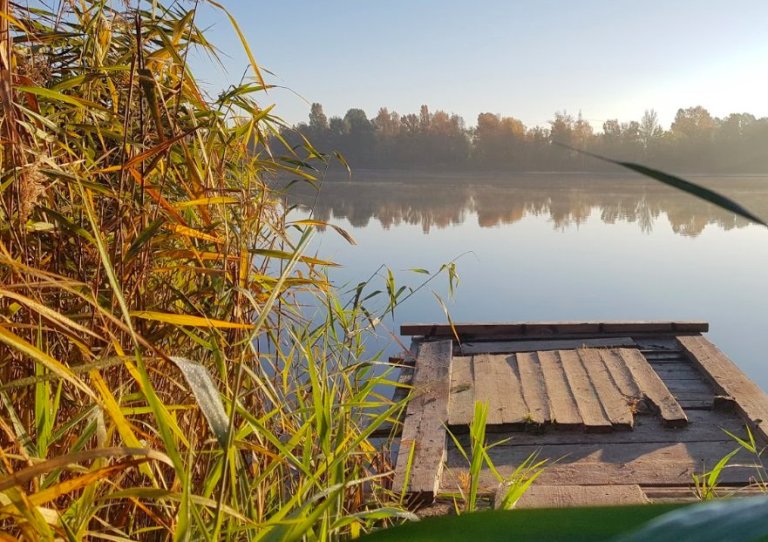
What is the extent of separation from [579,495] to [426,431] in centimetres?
76

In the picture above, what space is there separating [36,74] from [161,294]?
0.44m

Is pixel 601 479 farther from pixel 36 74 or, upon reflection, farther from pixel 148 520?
pixel 36 74

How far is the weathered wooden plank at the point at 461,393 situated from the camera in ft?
9.94

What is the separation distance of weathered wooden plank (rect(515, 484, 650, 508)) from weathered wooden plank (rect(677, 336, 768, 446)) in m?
0.99

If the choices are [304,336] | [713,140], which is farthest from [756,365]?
[713,140]

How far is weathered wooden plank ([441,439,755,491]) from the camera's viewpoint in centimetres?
248

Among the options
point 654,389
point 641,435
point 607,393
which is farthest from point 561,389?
point 641,435

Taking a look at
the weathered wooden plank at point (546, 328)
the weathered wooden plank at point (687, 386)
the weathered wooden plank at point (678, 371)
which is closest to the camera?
the weathered wooden plank at point (687, 386)

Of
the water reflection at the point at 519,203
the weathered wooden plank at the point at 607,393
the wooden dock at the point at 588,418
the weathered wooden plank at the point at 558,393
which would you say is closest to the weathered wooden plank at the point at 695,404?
the wooden dock at the point at 588,418

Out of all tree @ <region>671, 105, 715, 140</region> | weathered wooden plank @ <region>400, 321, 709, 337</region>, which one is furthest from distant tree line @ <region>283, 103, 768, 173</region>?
weathered wooden plank @ <region>400, 321, 709, 337</region>

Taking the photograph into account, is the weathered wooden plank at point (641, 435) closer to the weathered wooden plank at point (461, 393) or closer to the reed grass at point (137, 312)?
the weathered wooden plank at point (461, 393)

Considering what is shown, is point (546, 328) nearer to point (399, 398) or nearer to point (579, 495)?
point (399, 398)

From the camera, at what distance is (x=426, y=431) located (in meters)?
2.79

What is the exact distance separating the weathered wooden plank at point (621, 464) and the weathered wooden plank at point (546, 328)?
2098 millimetres
